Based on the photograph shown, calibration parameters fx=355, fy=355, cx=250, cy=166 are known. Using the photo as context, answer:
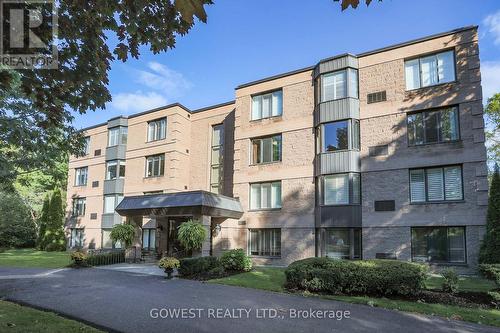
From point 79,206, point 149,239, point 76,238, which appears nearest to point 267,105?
point 149,239

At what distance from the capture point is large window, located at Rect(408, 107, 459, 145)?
61.0 ft

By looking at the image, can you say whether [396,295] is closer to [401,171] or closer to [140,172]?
[401,171]

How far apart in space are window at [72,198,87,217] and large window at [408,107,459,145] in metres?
30.2

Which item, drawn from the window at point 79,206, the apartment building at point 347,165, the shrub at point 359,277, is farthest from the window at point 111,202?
the shrub at point 359,277

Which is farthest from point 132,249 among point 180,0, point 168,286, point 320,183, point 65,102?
point 180,0

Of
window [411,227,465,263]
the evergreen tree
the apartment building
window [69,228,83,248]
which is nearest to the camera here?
the evergreen tree

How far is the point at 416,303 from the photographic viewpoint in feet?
35.4

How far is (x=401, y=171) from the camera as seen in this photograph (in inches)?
762

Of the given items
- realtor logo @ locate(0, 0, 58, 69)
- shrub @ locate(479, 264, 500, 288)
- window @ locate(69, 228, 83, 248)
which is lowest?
window @ locate(69, 228, 83, 248)

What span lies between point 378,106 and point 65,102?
1795 centimetres

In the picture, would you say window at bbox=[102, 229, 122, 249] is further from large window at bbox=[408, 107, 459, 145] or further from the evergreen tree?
the evergreen tree

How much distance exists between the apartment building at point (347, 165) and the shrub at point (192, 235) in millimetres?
1008

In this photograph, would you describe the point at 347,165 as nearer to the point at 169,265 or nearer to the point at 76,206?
the point at 169,265

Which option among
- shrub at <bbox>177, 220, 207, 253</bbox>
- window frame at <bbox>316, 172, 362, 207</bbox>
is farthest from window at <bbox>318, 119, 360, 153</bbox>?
shrub at <bbox>177, 220, 207, 253</bbox>
